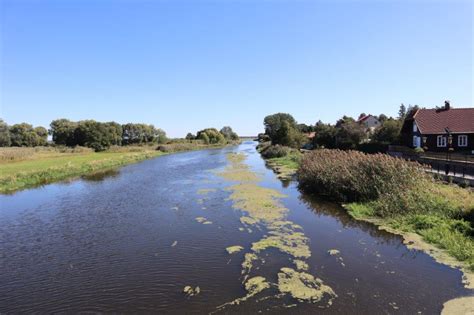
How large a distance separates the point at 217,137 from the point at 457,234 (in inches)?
4754

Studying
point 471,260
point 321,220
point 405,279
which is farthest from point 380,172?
point 405,279

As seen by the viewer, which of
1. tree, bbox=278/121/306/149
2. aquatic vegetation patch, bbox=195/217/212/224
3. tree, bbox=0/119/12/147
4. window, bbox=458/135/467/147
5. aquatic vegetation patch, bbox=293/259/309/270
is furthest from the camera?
tree, bbox=0/119/12/147

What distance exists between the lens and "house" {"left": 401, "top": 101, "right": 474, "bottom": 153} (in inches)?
1366

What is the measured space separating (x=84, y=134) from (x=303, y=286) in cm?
8184

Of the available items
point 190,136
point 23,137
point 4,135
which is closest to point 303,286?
point 4,135

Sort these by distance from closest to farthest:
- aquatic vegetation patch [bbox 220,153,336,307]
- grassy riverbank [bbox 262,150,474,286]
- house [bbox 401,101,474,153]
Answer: aquatic vegetation patch [bbox 220,153,336,307] < grassy riverbank [bbox 262,150,474,286] < house [bbox 401,101,474,153]

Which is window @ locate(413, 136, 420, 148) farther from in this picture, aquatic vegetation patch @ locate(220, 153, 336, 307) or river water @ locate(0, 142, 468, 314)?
river water @ locate(0, 142, 468, 314)

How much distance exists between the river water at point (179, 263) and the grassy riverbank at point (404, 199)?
0.84 m

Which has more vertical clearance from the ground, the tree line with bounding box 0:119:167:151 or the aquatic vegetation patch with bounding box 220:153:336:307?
the tree line with bounding box 0:119:167:151

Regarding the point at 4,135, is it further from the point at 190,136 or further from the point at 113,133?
the point at 190,136

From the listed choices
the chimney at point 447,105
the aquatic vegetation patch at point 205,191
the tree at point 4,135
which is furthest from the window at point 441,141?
the tree at point 4,135

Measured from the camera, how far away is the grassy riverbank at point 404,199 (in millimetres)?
10625

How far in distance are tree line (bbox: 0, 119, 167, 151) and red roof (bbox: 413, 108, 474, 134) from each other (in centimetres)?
6200

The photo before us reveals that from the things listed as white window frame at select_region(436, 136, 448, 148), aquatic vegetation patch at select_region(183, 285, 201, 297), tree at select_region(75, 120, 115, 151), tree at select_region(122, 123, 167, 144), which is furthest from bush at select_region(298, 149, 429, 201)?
tree at select_region(122, 123, 167, 144)
